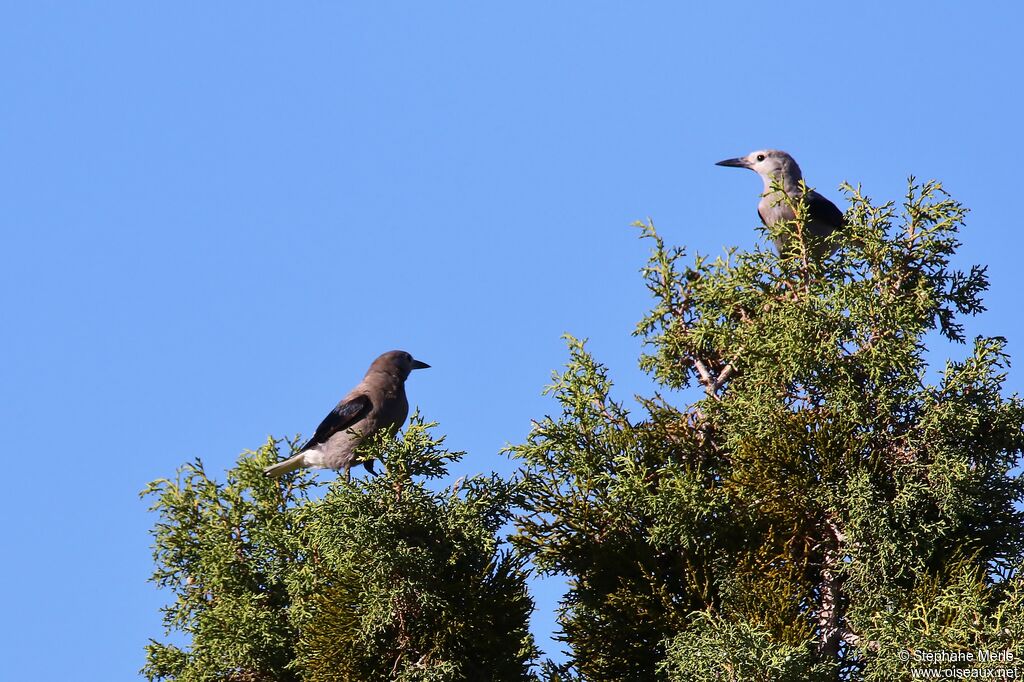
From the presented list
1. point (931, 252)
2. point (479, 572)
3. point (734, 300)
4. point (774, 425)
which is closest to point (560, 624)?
point (479, 572)

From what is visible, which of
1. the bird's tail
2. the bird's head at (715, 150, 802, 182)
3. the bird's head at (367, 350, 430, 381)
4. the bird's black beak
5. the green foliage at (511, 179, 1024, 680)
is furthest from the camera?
the bird's black beak

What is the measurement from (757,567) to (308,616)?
275 centimetres

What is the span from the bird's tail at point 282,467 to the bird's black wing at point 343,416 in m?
1.18

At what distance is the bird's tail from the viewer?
8422mm

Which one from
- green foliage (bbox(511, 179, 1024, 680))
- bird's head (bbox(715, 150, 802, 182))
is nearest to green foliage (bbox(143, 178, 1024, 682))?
green foliage (bbox(511, 179, 1024, 680))

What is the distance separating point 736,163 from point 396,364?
446 cm

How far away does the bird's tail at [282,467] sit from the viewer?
8.42 meters

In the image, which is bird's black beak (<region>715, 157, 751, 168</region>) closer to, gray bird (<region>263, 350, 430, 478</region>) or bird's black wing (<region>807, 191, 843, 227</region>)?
bird's black wing (<region>807, 191, 843, 227</region>)

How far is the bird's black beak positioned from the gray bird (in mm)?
4110

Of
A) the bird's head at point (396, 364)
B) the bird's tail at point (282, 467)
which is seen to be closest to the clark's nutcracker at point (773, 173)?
the bird's head at point (396, 364)

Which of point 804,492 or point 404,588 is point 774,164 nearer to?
point 804,492

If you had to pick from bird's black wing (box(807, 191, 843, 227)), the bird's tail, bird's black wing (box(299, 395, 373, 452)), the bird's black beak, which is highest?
the bird's black beak

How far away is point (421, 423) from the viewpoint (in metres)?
7.02

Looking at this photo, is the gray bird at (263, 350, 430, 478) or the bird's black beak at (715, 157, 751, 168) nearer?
the gray bird at (263, 350, 430, 478)
